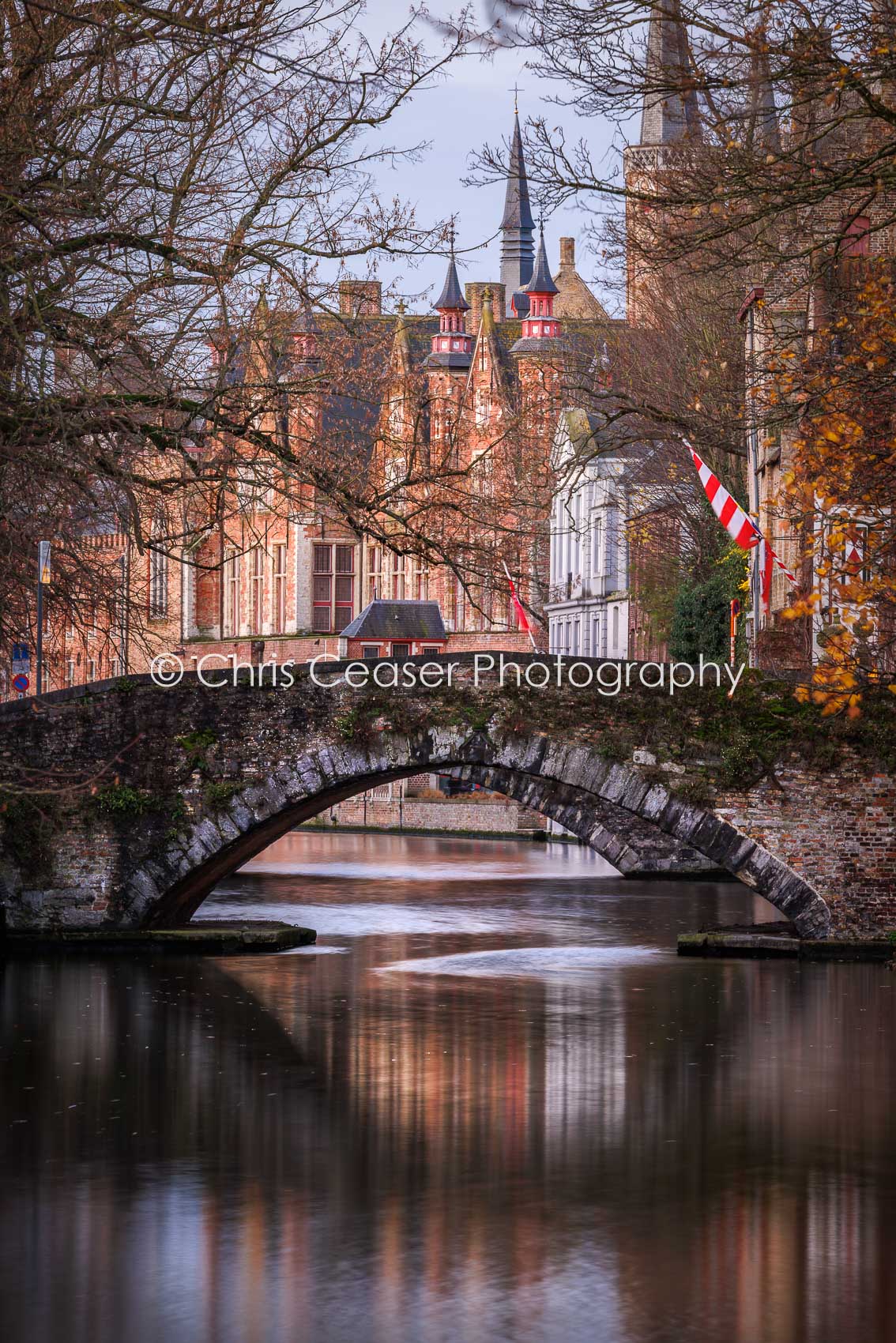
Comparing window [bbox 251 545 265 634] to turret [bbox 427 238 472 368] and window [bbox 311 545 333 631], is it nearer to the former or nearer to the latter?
window [bbox 311 545 333 631]

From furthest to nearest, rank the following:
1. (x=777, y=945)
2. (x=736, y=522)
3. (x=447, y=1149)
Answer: (x=736, y=522)
(x=777, y=945)
(x=447, y=1149)

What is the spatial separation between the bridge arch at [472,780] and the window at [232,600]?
47.6m

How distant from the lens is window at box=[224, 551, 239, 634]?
2692 inches

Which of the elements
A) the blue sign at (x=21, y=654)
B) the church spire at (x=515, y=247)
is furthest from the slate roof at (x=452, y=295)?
the blue sign at (x=21, y=654)

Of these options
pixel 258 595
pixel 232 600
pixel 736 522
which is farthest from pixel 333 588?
pixel 736 522

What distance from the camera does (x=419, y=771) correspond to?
810 inches

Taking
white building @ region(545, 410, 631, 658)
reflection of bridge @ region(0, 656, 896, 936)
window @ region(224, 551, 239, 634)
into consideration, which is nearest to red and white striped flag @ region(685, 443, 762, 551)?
reflection of bridge @ region(0, 656, 896, 936)

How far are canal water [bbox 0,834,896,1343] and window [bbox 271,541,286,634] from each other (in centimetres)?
4254

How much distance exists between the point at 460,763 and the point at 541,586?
23.1 ft

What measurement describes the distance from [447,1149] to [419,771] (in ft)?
29.5

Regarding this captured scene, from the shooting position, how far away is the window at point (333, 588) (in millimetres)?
63000

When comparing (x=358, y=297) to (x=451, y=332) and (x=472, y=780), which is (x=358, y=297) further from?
(x=451, y=332)

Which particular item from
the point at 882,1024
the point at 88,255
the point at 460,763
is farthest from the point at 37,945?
the point at 88,255

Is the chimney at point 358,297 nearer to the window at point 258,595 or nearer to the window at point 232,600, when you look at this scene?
the window at point 258,595
